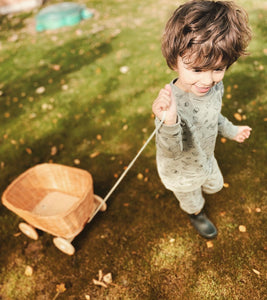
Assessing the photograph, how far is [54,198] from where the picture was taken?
295 cm

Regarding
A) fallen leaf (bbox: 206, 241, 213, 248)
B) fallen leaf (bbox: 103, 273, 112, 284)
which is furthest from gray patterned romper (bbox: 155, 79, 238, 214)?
fallen leaf (bbox: 103, 273, 112, 284)

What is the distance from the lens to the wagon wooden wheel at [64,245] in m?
2.44

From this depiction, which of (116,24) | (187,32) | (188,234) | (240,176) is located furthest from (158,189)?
(116,24)

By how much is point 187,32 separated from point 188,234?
75.8 inches

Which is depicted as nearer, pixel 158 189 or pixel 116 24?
pixel 158 189

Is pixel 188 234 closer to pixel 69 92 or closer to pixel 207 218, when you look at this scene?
pixel 207 218

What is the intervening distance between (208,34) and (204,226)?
1.80 metres

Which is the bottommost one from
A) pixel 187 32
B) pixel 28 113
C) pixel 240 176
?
pixel 240 176

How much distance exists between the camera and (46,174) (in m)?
2.91

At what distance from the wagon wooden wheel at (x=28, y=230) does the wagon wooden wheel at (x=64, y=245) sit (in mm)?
305

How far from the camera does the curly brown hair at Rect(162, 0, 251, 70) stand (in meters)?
1.34

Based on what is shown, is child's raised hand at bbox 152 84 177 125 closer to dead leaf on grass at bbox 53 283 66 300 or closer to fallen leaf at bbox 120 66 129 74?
dead leaf on grass at bbox 53 283 66 300

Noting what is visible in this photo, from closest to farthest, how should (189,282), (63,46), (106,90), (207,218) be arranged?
(189,282)
(207,218)
(106,90)
(63,46)

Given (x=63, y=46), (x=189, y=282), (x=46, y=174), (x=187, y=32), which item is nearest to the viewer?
(x=187, y=32)
